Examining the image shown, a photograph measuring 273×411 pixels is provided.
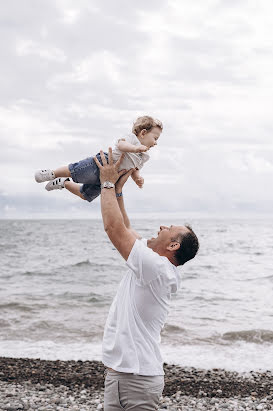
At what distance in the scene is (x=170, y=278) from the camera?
3.40 m

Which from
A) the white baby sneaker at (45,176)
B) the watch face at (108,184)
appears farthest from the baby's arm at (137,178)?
the watch face at (108,184)

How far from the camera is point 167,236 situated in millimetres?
3512

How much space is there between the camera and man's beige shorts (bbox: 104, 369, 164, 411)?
3.33 metres

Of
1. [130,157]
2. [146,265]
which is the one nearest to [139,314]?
[146,265]

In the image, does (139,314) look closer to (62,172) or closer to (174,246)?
(174,246)

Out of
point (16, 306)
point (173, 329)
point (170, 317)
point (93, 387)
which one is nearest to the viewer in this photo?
point (93, 387)

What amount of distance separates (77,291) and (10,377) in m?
11.5

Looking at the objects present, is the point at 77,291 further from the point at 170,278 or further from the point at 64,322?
the point at 170,278

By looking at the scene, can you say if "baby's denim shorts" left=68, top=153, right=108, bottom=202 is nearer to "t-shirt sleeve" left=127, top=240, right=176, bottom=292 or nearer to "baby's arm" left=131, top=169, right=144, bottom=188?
"baby's arm" left=131, top=169, right=144, bottom=188

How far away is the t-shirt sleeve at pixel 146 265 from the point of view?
327 cm

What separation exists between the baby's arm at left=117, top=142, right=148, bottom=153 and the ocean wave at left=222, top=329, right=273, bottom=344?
10.00 meters

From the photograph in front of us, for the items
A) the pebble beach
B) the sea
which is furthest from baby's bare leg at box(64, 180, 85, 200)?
the sea

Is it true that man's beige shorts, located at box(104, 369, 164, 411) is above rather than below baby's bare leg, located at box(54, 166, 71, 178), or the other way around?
below

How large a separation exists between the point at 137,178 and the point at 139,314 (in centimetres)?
148
